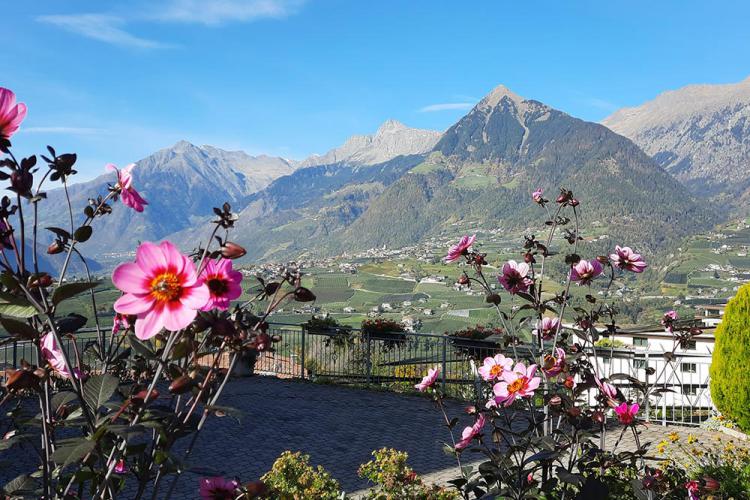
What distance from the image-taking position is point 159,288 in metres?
1.24

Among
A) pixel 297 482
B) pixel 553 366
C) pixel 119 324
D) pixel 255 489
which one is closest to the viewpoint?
pixel 255 489

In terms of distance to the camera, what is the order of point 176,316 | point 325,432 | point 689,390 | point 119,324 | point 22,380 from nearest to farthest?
point 176,316 < point 22,380 < point 119,324 < point 325,432 < point 689,390

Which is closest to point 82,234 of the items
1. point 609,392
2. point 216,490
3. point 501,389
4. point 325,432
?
point 216,490

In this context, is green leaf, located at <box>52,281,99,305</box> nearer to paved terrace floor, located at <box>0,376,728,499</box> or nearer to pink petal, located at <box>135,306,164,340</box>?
pink petal, located at <box>135,306,164,340</box>

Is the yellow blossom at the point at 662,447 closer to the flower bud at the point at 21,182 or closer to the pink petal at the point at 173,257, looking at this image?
the pink petal at the point at 173,257

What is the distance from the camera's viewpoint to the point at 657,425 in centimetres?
884

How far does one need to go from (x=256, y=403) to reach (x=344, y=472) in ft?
12.5

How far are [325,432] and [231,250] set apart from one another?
23.5 feet

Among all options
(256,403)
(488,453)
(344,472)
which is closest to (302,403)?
(256,403)

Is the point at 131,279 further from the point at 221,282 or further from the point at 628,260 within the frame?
the point at 628,260

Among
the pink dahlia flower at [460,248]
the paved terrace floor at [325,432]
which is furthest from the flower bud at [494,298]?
the paved terrace floor at [325,432]

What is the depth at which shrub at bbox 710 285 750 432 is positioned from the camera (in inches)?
291

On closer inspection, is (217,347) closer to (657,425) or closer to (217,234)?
(217,234)

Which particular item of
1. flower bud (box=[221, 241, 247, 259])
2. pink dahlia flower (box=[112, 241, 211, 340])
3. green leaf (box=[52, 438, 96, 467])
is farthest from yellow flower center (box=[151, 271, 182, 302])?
green leaf (box=[52, 438, 96, 467])
